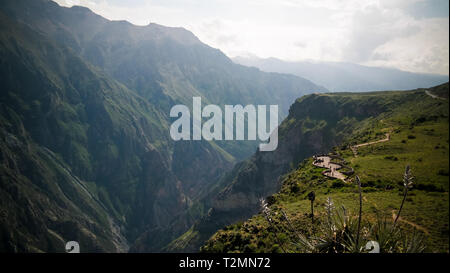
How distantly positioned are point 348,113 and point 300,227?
10469cm

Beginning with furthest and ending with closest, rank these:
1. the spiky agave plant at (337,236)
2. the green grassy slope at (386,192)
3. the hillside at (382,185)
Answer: the hillside at (382,185) < the green grassy slope at (386,192) < the spiky agave plant at (337,236)

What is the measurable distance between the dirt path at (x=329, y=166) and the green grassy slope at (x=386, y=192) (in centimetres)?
175

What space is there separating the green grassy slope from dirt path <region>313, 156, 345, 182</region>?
5.74 feet

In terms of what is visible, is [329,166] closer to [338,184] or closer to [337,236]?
[338,184]

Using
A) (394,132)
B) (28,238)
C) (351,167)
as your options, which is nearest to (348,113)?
(394,132)

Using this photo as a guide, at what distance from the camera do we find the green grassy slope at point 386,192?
964 inches

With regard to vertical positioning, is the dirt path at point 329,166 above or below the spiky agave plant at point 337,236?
below

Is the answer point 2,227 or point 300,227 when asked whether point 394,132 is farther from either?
point 2,227

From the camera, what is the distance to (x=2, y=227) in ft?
528

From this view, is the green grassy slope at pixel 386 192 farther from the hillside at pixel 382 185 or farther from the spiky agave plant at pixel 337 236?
the spiky agave plant at pixel 337 236

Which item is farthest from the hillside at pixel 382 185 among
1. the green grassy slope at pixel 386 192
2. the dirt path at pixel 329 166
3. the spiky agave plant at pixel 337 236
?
the spiky agave plant at pixel 337 236

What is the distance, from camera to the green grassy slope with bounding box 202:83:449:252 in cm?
2448

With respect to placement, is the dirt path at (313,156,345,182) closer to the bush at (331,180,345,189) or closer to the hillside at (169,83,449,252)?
the hillside at (169,83,449,252)

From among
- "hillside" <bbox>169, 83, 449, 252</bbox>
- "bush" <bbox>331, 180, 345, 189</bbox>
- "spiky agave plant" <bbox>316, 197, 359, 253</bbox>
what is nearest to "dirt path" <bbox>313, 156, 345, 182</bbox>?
"hillside" <bbox>169, 83, 449, 252</bbox>
